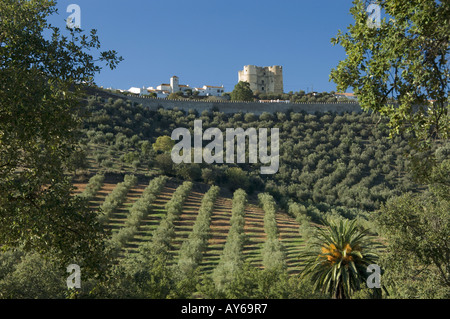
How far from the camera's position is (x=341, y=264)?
15.6m

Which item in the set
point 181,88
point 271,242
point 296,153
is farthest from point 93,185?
point 181,88

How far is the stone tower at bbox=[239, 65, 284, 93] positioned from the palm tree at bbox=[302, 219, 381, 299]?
380ft

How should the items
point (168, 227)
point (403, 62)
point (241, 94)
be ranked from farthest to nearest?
1. point (241, 94)
2. point (168, 227)
3. point (403, 62)

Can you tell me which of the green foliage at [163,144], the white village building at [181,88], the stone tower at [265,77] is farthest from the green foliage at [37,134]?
the stone tower at [265,77]

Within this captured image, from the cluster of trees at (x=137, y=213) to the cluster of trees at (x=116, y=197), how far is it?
1243mm

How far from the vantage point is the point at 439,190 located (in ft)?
44.8

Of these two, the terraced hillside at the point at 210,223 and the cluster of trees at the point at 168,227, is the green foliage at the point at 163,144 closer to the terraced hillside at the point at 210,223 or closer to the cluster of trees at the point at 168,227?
the terraced hillside at the point at 210,223

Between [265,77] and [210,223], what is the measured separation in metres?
106

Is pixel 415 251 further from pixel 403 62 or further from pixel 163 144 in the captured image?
pixel 163 144

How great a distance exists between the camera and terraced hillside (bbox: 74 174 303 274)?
80.1ft

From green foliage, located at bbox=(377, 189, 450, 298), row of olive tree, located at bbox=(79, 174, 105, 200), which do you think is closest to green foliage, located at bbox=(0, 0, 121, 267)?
green foliage, located at bbox=(377, 189, 450, 298)
